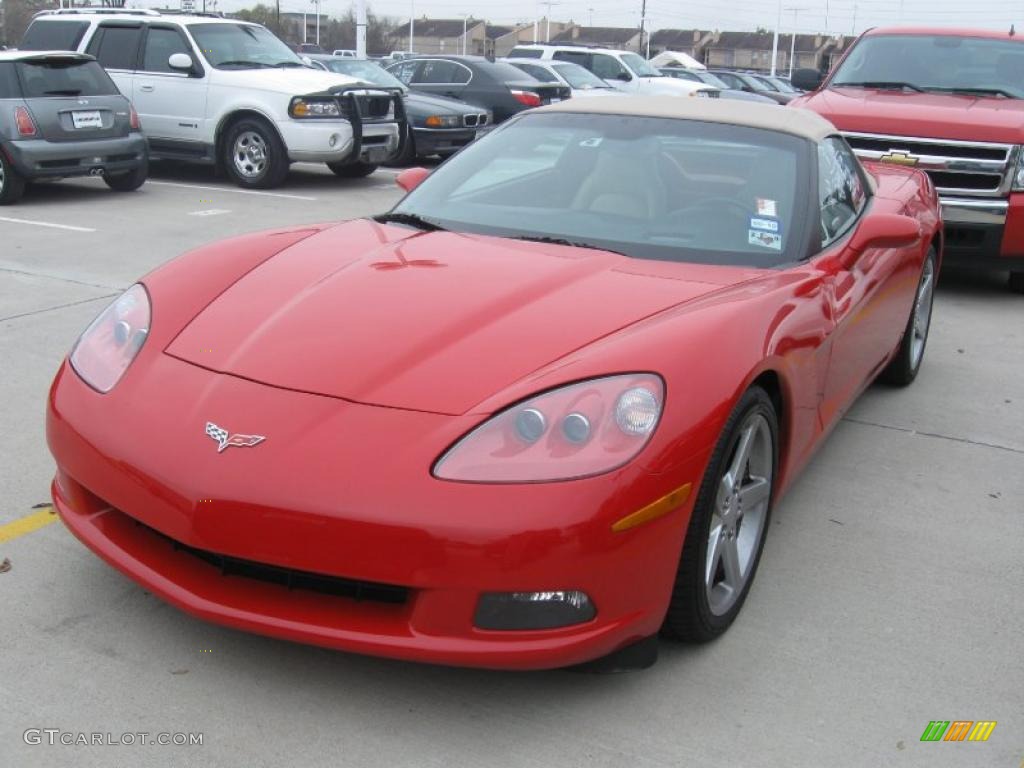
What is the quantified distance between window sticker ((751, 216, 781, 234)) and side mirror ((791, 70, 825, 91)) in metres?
6.29

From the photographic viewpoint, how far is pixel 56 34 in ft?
42.7

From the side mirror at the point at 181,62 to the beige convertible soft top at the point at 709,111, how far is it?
28.6ft

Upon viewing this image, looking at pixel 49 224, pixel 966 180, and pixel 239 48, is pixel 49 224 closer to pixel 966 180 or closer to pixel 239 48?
pixel 239 48

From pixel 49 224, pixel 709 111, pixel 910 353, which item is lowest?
pixel 49 224

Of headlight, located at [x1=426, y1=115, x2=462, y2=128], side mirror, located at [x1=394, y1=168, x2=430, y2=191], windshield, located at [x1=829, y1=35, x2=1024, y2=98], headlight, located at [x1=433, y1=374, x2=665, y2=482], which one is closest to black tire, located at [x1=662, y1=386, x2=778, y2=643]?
headlight, located at [x1=433, y1=374, x2=665, y2=482]

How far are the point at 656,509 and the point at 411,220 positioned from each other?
72.0 inches

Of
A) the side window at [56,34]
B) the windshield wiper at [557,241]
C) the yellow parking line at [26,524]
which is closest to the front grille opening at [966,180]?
the windshield wiper at [557,241]

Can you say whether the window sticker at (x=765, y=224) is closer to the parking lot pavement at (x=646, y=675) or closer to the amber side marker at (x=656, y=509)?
the parking lot pavement at (x=646, y=675)

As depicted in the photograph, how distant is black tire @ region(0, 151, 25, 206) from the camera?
1045 cm

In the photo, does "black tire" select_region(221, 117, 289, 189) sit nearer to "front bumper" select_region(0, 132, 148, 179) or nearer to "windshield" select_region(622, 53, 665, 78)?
"front bumper" select_region(0, 132, 148, 179)

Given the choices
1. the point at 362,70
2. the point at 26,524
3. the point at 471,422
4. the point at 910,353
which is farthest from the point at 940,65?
the point at 362,70

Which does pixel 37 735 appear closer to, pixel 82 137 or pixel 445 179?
pixel 445 179

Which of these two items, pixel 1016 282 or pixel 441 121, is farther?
pixel 441 121

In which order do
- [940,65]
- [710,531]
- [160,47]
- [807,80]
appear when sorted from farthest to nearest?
[160,47] → [807,80] → [940,65] → [710,531]
